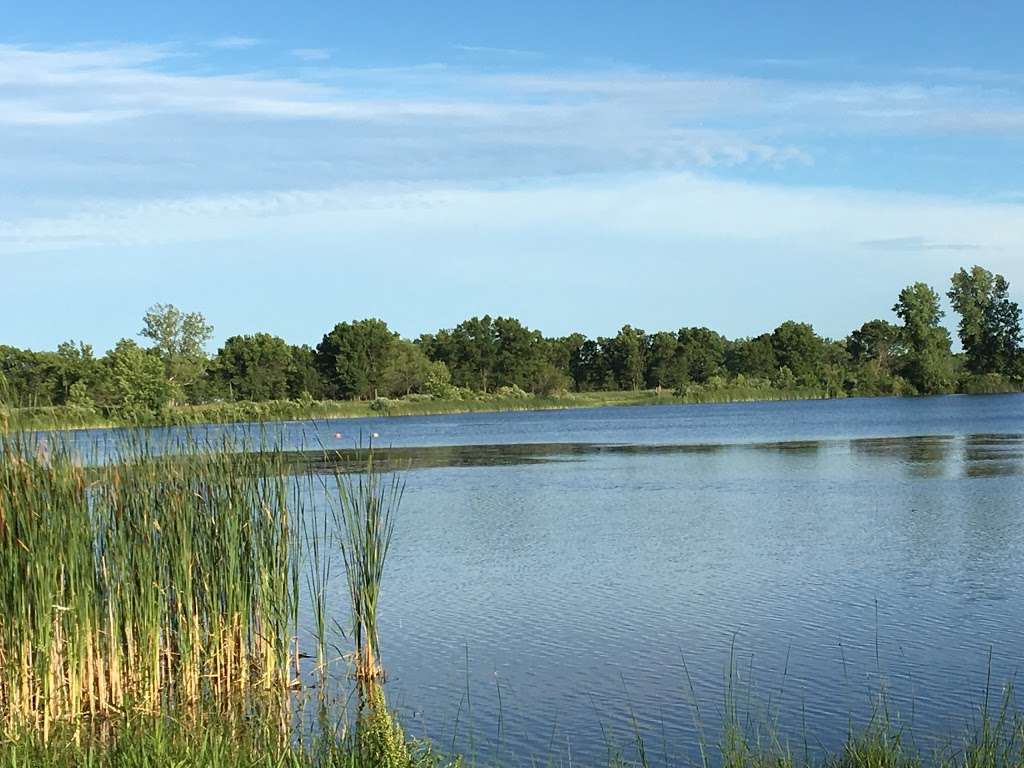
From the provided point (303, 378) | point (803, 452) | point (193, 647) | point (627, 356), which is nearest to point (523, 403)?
point (303, 378)

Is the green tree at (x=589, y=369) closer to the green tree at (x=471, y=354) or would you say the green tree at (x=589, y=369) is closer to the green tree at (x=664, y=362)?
the green tree at (x=664, y=362)

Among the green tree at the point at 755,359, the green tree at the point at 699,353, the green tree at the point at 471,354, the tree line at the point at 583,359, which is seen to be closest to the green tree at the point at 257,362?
the tree line at the point at 583,359

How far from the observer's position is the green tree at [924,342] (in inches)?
3652

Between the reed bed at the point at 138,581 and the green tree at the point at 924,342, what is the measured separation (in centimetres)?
8894

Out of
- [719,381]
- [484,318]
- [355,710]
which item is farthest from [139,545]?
[484,318]

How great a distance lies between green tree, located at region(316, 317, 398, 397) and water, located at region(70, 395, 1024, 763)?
74.3 metres

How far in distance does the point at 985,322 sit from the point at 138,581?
100027mm

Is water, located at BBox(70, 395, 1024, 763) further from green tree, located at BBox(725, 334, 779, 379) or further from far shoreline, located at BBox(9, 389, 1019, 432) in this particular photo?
green tree, located at BBox(725, 334, 779, 379)

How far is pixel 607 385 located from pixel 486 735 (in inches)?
4423

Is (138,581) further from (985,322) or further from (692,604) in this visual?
(985,322)

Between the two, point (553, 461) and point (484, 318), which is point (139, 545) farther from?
point (484, 318)

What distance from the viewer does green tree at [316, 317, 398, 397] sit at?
102 meters

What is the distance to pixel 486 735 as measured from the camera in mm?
8617

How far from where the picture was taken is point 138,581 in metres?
8.66
